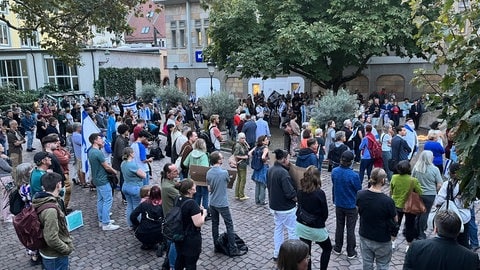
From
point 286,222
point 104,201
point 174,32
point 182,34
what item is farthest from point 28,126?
point 174,32

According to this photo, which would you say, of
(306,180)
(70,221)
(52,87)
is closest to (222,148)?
(70,221)

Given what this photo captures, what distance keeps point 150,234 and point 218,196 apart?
1319 mm

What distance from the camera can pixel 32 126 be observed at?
15.6m

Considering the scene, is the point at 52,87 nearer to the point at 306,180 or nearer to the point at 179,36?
the point at 179,36

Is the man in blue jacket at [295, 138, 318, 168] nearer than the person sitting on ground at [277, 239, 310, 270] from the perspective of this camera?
No

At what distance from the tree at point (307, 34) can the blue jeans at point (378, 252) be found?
1336 cm

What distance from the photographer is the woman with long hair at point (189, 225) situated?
5.04 meters

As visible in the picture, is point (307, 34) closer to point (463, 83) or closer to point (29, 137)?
point (29, 137)

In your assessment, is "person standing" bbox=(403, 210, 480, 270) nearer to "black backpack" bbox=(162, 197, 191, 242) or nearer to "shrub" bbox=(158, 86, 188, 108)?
"black backpack" bbox=(162, 197, 191, 242)

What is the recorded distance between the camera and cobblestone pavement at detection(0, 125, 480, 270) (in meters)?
6.36

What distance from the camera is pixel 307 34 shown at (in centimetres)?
1758

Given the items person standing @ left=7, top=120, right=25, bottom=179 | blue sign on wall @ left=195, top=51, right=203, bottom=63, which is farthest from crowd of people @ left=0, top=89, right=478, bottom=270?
blue sign on wall @ left=195, top=51, right=203, bottom=63

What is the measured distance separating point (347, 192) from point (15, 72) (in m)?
36.1

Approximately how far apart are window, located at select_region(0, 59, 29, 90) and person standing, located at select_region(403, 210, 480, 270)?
37.3 m
